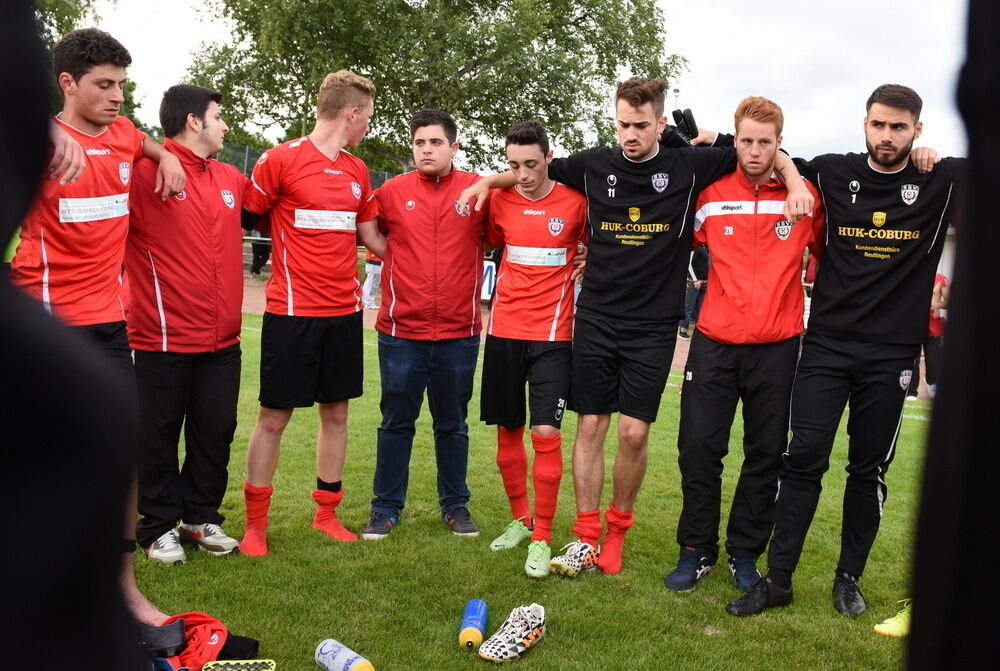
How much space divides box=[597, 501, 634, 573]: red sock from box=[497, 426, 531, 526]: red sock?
66 cm

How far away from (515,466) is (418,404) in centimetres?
76

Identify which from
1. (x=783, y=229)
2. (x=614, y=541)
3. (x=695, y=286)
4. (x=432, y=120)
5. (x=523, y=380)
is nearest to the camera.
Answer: (x=783, y=229)

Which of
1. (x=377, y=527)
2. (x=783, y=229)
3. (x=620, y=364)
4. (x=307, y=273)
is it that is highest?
(x=783, y=229)

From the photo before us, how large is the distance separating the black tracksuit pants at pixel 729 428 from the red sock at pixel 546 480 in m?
0.76

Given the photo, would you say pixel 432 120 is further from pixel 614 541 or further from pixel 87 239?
pixel 614 541

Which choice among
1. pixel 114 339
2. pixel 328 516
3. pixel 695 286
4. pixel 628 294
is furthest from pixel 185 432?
pixel 695 286

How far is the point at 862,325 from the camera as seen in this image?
4414mm

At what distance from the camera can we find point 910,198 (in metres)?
4.33

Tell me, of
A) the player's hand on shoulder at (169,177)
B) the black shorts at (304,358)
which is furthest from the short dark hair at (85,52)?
the black shorts at (304,358)

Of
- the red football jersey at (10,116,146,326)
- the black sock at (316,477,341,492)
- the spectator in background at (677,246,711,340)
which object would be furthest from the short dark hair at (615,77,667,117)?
the spectator in background at (677,246,711,340)

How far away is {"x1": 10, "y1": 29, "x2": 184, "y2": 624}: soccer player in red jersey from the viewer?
3969mm

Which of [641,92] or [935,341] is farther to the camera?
[935,341]

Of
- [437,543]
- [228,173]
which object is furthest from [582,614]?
[228,173]

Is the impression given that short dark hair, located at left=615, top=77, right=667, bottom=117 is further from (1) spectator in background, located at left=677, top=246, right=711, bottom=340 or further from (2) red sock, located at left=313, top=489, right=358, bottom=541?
(1) spectator in background, located at left=677, top=246, right=711, bottom=340
